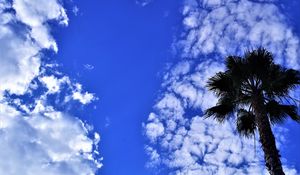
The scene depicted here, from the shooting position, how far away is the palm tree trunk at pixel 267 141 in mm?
18750

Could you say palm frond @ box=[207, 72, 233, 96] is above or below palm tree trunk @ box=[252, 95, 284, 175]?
above

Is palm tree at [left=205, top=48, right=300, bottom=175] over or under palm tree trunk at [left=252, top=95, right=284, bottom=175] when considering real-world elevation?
over

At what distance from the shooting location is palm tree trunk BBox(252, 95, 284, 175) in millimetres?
18750

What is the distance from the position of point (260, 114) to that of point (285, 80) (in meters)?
2.45

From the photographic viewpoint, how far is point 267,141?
64.5ft

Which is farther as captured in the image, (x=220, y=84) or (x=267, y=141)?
(x=220, y=84)

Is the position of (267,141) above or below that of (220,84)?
below

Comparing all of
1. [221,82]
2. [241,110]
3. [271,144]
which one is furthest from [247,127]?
[271,144]

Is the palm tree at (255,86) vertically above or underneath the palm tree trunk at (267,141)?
above

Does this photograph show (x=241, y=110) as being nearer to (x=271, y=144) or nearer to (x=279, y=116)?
(x=279, y=116)

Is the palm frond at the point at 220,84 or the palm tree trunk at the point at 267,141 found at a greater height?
the palm frond at the point at 220,84

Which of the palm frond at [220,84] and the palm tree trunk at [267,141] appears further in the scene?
the palm frond at [220,84]

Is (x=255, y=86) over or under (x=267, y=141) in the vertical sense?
over

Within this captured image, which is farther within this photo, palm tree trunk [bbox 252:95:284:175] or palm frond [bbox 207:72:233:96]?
palm frond [bbox 207:72:233:96]
